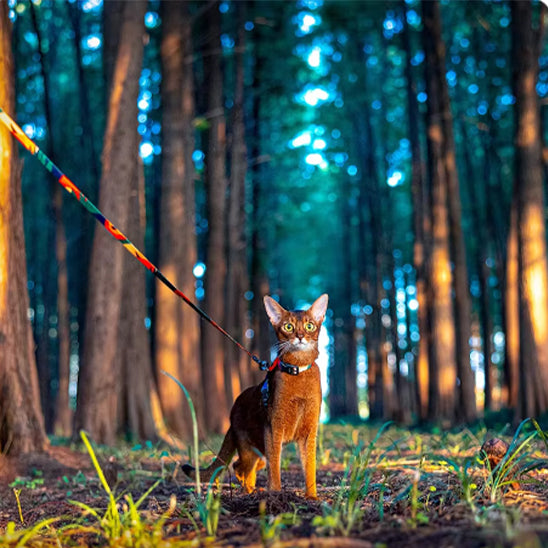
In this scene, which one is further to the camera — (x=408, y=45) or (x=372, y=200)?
(x=372, y=200)

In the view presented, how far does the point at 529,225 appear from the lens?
12.3m

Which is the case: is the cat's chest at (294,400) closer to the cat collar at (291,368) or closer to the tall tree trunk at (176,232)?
the cat collar at (291,368)

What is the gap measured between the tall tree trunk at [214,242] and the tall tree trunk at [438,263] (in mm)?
5064

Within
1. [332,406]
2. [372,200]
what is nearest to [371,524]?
[372,200]

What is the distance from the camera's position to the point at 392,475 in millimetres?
5254

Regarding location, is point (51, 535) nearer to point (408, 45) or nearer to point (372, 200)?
point (408, 45)

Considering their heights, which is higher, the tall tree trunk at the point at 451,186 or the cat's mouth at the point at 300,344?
the tall tree trunk at the point at 451,186

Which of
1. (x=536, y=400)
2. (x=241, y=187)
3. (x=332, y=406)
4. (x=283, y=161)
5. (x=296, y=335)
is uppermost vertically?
(x=283, y=161)

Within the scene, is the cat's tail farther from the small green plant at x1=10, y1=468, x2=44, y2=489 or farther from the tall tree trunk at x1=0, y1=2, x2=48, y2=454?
the tall tree trunk at x1=0, y1=2, x2=48, y2=454

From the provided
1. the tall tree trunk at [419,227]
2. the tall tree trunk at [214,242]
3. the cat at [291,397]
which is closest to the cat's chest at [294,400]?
the cat at [291,397]

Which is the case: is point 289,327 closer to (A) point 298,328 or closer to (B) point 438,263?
(A) point 298,328

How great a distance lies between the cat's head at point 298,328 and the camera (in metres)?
4.36

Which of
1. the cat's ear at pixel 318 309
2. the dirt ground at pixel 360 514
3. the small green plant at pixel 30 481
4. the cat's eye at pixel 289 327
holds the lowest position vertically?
the small green plant at pixel 30 481

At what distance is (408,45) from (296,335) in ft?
55.6
